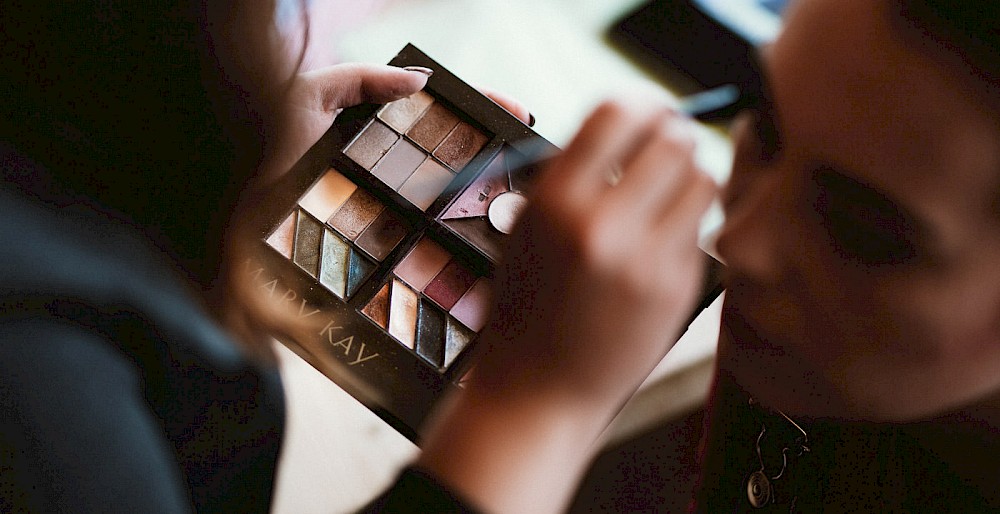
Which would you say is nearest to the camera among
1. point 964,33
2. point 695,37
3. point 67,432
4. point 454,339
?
point 964,33

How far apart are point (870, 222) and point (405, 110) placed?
39cm

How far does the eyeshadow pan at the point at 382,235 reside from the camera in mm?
625

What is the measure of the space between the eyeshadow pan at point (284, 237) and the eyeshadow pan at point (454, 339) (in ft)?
0.45

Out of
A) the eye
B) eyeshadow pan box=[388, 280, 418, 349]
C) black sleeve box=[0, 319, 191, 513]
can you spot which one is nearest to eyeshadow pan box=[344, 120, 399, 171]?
eyeshadow pan box=[388, 280, 418, 349]

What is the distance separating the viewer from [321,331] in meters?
0.57

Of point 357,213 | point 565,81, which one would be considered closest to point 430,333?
point 357,213

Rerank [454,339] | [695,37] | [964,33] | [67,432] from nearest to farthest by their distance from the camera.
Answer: [964,33] → [67,432] → [454,339] → [695,37]

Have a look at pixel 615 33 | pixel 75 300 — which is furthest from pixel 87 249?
pixel 615 33

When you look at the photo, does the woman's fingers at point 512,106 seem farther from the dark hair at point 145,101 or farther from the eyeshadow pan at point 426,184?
the dark hair at point 145,101

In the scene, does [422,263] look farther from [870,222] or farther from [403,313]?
[870,222]

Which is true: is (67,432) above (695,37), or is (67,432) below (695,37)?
below

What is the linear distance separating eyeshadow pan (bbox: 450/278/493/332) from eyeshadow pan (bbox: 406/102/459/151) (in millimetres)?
123

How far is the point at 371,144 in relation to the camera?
0.63 metres

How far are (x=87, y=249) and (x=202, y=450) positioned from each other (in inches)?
7.3
